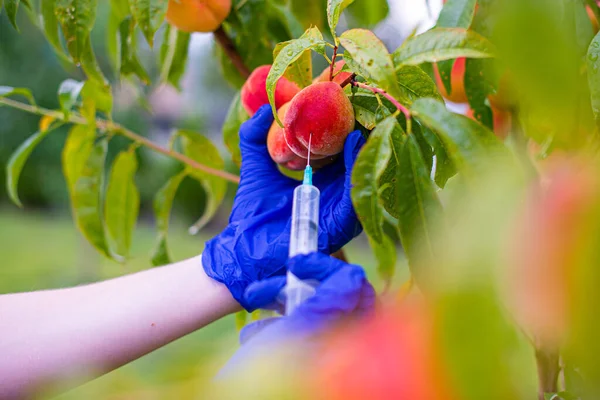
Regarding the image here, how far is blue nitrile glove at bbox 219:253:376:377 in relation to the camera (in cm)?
37

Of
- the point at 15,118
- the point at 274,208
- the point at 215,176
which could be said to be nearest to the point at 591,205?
the point at 274,208

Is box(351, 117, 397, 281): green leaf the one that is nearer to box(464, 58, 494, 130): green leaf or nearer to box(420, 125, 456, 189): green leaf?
box(420, 125, 456, 189): green leaf

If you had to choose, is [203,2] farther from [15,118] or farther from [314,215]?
[15,118]

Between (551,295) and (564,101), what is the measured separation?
2.9 inches

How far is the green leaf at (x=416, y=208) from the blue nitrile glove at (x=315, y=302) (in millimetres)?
52

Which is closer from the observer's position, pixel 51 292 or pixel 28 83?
pixel 51 292

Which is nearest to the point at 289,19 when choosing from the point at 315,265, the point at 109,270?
the point at 315,265

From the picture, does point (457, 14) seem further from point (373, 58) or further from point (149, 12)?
point (149, 12)

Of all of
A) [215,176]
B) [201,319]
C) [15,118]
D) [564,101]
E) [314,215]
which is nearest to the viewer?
[564,101]

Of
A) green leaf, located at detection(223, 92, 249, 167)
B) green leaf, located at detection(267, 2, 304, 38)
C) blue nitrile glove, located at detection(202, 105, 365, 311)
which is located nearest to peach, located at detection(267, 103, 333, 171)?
blue nitrile glove, located at detection(202, 105, 365, 311)

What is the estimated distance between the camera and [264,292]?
1.49ft

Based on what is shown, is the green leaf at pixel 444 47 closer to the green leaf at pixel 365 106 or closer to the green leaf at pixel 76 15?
the green leaf at pixel 365 106

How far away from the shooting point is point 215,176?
92 cm

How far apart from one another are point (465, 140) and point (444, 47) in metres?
0.08
